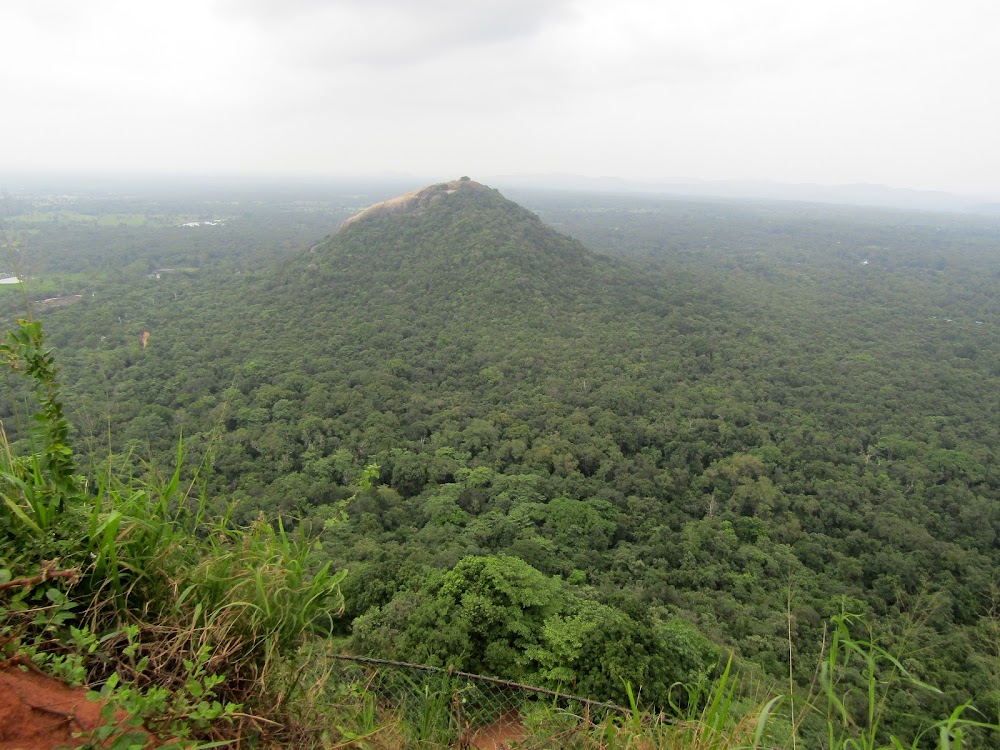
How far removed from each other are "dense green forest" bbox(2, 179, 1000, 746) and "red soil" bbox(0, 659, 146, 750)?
1.11 m

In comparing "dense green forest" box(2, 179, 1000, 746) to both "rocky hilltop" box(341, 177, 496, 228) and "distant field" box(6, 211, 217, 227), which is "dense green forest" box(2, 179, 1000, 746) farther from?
"distant field" box(6, 211, 217, 227)

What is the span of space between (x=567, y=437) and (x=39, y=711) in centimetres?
1890

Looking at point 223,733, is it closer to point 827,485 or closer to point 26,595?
point 26,595

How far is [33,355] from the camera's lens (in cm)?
184

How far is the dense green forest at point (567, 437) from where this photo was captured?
838 centimetres

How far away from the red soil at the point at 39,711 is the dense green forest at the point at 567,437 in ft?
3.63

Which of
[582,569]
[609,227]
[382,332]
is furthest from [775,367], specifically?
[609,227]

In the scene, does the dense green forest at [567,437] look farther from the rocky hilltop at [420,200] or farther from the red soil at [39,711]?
the red soil at [39,711]

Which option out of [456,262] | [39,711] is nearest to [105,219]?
[456,262]

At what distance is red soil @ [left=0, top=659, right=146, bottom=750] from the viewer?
1329 millimetres

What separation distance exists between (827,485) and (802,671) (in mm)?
10709

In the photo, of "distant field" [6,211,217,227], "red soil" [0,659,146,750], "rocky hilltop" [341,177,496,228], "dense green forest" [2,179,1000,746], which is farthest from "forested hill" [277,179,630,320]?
"distant field" [6,211,217,227]

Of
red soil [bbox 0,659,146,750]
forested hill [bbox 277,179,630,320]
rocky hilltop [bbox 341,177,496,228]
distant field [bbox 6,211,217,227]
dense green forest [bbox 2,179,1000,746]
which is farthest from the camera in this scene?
distant field [bbox 6,211,217,227]

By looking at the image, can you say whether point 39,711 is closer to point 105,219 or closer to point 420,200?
point 420,200
